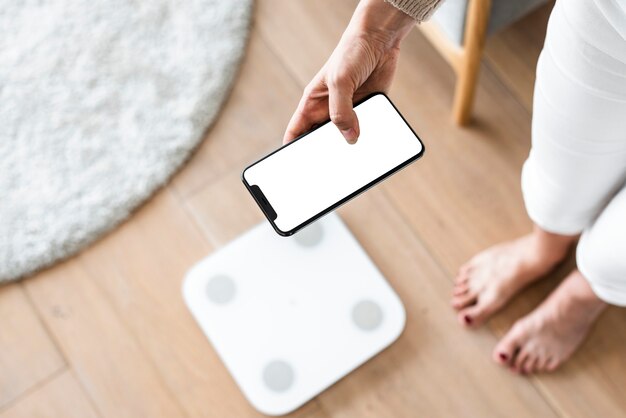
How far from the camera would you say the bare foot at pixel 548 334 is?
1021 mm

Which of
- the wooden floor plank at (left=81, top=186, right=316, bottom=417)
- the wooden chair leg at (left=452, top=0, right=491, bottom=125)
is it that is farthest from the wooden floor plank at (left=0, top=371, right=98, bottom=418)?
the wooden chair leg at (left=452, top=0, right=491, bottom=125)

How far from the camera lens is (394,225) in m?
1.14

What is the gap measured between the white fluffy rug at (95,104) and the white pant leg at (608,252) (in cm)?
64

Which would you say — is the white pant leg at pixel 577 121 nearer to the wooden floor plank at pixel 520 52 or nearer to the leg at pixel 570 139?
the leg at pixel 570 139

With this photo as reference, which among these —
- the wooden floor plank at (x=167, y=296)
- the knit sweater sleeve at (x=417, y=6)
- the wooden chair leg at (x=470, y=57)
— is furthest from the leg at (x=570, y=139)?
the wooden floor plank at (x=167, y=296)

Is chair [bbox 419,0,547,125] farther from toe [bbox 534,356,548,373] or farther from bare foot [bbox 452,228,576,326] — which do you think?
toe [bbox 534,356,548,373]

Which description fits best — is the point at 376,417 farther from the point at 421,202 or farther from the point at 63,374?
the point at 63,374

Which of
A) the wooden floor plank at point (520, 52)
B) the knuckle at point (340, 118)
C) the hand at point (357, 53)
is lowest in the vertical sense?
the wooden floor plank at point (520, 52)

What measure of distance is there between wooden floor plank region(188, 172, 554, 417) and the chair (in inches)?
9.3

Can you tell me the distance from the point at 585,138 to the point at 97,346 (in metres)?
0.76

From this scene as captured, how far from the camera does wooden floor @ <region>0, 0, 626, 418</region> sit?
1061 mm

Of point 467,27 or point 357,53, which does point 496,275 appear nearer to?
point 467,27

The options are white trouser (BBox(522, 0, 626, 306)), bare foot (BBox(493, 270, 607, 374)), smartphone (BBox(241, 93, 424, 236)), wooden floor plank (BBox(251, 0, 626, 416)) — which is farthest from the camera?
wooden floor plank (BBox(251, 0, 626, 416))

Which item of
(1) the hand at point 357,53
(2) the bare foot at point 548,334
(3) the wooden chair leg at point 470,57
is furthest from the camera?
(2) the bare foot at point 548,334
